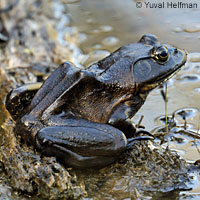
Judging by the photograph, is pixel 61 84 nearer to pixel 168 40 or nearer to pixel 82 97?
pixel 82 97

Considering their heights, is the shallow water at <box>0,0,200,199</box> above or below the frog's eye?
below

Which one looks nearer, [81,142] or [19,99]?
[81,142]

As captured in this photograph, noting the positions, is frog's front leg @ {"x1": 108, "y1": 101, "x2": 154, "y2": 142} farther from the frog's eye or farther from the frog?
the frog's eye

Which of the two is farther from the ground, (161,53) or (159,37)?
(161,53)

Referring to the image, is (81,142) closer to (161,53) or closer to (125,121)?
(125,121)

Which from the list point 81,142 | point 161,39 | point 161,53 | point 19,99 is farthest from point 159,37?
point 81,142

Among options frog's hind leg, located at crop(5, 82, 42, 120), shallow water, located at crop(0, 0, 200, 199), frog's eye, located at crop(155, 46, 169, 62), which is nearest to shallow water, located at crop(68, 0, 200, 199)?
shallow water, located at crop(0, 0, 200, 199)
